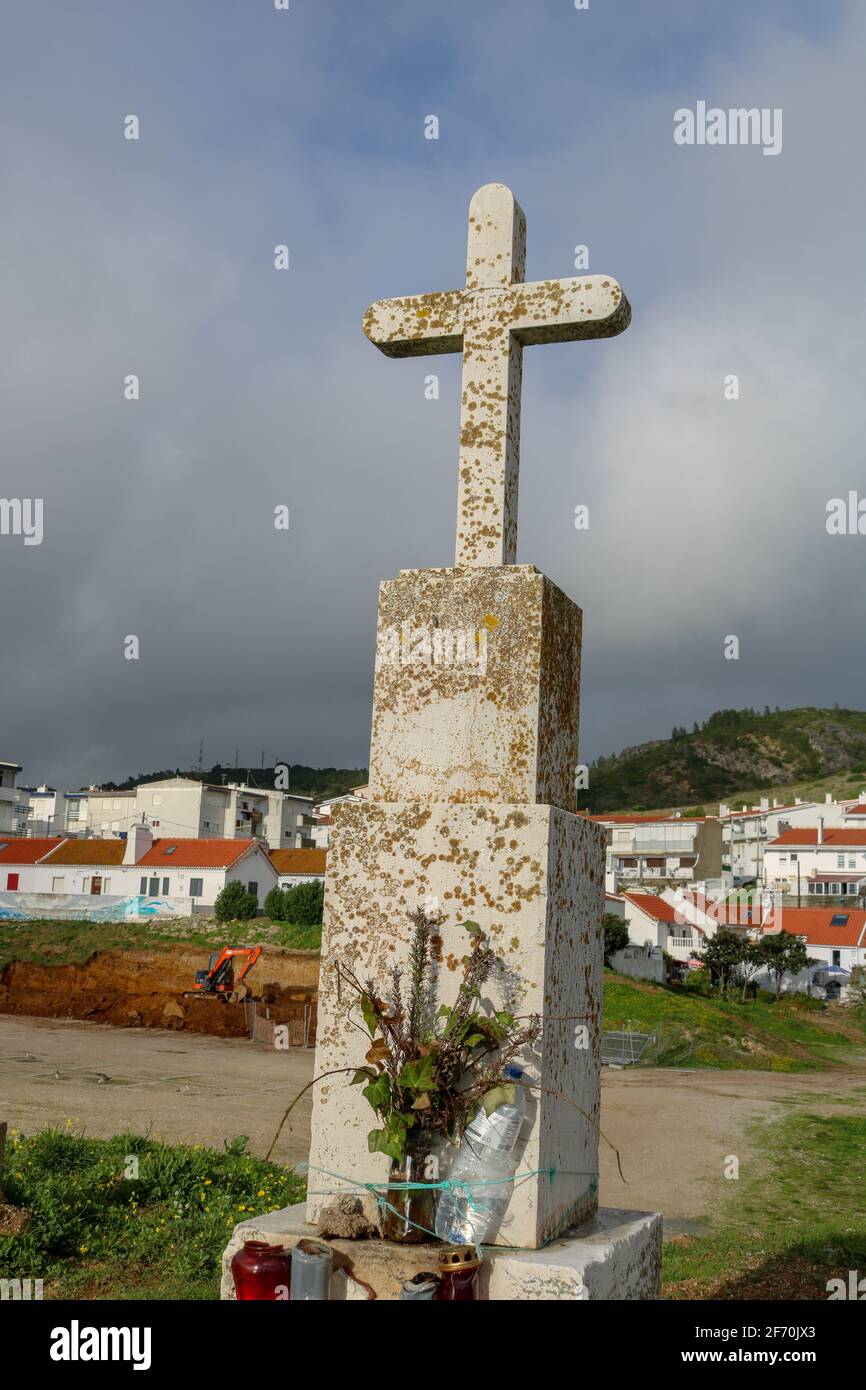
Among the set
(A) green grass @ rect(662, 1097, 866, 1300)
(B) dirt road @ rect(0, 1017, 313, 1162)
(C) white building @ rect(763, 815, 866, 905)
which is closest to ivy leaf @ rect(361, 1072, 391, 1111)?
(A) green grass @ rect(662, 1097, 866, 1300)

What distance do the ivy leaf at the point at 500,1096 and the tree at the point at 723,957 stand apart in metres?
44.1

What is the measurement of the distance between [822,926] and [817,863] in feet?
49.3

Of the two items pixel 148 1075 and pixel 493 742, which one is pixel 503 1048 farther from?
pixel 148 1075

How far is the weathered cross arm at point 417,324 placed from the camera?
12.0ft

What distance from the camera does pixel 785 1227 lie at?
859 cm

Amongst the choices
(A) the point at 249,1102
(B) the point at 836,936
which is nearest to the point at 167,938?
(A) the point at 249,1102

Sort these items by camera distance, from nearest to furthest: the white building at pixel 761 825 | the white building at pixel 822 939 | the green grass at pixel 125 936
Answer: the green grass at pixel 125 936 < the white building at pixel 822 939 < the white building at pixel 761 825

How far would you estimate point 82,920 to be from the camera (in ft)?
146

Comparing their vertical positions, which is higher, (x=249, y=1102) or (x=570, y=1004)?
(x=570, y=1004)

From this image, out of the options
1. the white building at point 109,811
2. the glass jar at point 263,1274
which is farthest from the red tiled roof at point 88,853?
the glass jar at point 263,1274

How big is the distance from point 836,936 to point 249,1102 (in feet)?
150

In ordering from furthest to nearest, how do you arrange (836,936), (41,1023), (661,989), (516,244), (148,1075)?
(836,936) < (661,989) < (41,1023) < (148,1075) < (516,244)

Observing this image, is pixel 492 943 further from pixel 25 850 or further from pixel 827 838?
pixel 827 838

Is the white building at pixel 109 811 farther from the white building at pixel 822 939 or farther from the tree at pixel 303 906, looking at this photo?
the white building at pixel 822 939
